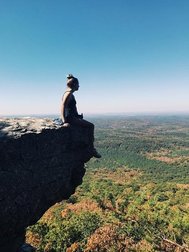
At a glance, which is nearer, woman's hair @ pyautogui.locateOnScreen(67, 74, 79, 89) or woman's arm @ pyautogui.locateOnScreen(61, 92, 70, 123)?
woman's arm @ pyautogui.locateOnScreen(61, 92, 70, 123)

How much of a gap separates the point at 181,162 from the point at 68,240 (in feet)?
467

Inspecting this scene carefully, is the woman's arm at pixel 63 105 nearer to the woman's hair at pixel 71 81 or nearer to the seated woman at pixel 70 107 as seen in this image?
the seated woman at pixel 70 107

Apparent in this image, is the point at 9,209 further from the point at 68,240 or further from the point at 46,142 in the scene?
the point at 68,240

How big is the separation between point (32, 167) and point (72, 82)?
414 centimetres

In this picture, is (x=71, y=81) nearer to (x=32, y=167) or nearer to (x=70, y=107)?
(x=70, y=107)

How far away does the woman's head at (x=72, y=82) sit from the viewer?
1323 cm

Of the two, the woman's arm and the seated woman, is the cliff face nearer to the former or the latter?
the seated woman

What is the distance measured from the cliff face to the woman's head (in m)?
1.82

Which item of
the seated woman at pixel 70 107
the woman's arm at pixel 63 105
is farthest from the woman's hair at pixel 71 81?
the woman's arm at pixel 63 105

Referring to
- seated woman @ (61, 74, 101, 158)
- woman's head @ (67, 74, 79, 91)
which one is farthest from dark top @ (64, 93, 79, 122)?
woman's head @ (67, 74, 79, 91)

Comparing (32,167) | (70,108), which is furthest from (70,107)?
(32,167)

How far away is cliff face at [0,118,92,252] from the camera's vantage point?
11.1 metres

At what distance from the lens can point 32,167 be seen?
38.7ft

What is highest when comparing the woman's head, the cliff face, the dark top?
the woman's head
